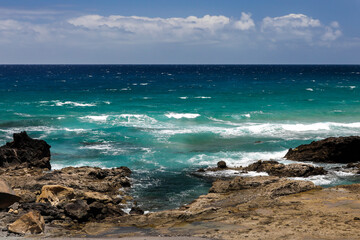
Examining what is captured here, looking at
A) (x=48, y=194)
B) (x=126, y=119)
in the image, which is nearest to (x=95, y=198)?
(x=48, y=194)

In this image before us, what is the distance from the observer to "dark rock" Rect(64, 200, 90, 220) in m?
18.9

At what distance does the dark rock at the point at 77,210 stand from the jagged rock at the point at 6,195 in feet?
8.14

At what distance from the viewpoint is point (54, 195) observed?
2078 cm

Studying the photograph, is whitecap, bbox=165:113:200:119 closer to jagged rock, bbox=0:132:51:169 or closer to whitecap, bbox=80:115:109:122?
whitecap, bbox=80:115:109:122

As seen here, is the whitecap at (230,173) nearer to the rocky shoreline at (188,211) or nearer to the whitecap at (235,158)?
the whitecap at (235,158)

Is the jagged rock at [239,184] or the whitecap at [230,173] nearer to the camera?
the jagged rock at [239,184]

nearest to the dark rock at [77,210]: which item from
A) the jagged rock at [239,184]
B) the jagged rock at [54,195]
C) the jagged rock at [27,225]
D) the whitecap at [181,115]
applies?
the jagged rock at [54,195]

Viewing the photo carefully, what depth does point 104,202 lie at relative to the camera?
21.2 meters

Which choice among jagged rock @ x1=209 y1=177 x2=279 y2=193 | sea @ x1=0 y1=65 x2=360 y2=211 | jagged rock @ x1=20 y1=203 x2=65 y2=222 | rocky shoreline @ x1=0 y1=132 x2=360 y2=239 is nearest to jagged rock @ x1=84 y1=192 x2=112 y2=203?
rocky shoreline @ x1=0 y1=132 x2=360 y2=239

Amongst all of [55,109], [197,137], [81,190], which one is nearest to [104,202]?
[81,190]

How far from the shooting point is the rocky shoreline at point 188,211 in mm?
16094

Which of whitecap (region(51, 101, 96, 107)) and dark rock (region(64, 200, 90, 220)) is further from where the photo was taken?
whitecap (region(51, 101, 96, 107))

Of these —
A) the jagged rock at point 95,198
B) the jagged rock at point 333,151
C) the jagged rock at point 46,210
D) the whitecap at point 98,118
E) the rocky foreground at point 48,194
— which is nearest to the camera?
the rocky foreground at point 48,194

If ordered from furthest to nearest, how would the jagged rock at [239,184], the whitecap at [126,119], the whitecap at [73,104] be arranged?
the whitecap at [73,104] < the whitecap at [126,119] < the jagged rock at [239,184]
